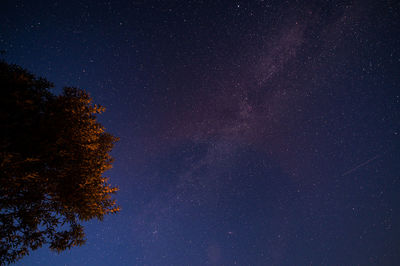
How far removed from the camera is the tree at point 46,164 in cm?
586

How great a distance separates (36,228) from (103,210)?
2.50m

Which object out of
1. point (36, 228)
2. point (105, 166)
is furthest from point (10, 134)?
point (36, 228)

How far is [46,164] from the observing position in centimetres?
689

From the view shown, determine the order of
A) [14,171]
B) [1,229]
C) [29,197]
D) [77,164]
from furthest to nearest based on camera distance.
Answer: [77,164], [29,197], [1,229], [14,171]

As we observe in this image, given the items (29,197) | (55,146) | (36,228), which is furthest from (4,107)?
(36,228)

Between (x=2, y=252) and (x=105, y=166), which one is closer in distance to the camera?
(x=2, y=252)

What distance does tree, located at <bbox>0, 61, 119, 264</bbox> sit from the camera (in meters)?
5.86

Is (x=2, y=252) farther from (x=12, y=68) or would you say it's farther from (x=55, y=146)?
(x=12, y=68)

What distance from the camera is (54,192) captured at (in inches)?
281

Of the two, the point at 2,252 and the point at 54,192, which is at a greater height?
the point at 54,192

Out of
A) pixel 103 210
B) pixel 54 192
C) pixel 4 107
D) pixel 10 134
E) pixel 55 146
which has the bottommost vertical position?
pixel 103 210

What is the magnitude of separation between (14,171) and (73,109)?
8.92 feet

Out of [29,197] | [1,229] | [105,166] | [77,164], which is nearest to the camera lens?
[1,229]

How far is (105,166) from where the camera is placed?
795 cm
